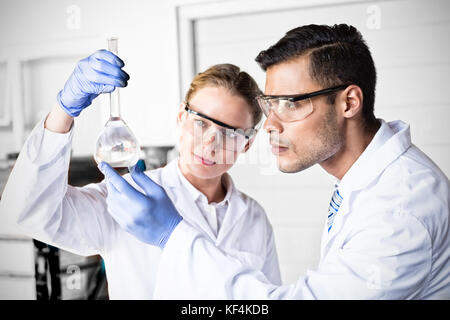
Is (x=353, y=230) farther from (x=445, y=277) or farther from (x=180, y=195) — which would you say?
(x=180, y=195)

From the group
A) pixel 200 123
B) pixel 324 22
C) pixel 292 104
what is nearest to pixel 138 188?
pixel 200 123

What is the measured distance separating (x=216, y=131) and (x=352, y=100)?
37cm

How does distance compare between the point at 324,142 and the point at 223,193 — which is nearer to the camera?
the point at 324,142

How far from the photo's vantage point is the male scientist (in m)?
1.04

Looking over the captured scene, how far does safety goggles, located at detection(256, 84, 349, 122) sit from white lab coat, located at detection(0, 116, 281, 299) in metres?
0.37

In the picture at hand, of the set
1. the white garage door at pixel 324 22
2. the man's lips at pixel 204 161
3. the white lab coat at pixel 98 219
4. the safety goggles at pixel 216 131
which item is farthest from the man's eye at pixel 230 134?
the white garage door at pixel 324 22

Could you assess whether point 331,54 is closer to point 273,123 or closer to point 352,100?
point 352,100

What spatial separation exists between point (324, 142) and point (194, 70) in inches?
56.8

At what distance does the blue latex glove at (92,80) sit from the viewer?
1.12 meters

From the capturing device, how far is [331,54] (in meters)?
1.28

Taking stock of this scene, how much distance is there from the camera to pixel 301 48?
129cm

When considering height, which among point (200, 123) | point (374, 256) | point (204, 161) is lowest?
point (374, 256)

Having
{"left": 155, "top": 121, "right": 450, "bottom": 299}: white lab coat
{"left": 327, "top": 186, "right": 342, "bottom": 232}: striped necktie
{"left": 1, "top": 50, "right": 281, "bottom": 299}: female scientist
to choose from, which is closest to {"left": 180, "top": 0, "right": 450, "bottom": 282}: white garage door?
{"left": 1, "top": 50, "right": 281, "bottom": 299}: female scientist
